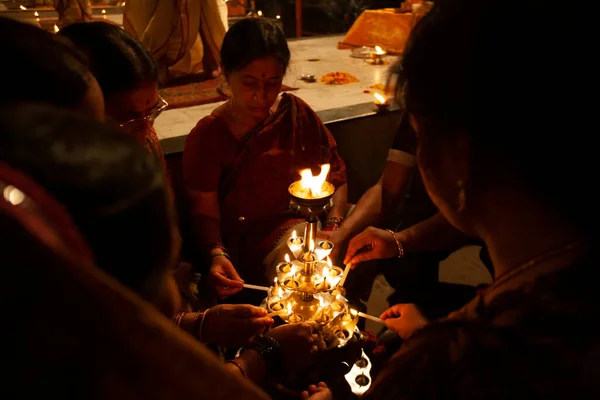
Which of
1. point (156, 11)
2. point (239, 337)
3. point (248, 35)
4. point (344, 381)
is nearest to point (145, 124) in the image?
point (248, 35)

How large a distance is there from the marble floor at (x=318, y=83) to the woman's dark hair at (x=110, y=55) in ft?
5.10

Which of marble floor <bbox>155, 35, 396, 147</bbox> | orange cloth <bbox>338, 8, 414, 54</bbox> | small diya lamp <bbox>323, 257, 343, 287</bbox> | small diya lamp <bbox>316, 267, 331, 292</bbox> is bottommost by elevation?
marble floor <bbox>155, 35, 396, 147</bbox>

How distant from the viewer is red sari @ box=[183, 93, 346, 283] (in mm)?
2426

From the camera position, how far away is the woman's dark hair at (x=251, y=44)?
7.29 feet

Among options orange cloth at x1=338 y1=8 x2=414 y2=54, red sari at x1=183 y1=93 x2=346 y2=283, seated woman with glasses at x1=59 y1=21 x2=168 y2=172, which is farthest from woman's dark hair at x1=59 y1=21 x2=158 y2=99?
orange cloth at x1=338 y1=8 x2=414 y2=54

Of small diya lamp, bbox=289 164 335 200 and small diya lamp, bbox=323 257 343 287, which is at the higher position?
small diya lamp, bbox=289 164 335 200

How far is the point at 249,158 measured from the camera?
98.0 inches

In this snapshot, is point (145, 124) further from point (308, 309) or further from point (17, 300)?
point (17, 300)

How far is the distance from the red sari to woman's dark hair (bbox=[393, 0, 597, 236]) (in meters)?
1.67

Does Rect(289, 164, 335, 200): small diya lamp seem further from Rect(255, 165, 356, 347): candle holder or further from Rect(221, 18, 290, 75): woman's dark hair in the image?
Rect(221, 18, 290, 75): woman's dark hair

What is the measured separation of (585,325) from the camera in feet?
2.39

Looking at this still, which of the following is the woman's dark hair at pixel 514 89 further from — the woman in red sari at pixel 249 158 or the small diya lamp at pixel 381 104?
the small diya lamp at pixel 381 104

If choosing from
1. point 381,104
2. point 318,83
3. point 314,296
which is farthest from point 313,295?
point 318,83

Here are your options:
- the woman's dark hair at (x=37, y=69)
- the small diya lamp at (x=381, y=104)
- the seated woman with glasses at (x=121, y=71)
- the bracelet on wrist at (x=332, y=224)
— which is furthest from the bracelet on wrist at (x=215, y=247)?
the small diya lamp at (x=381, y=104)
